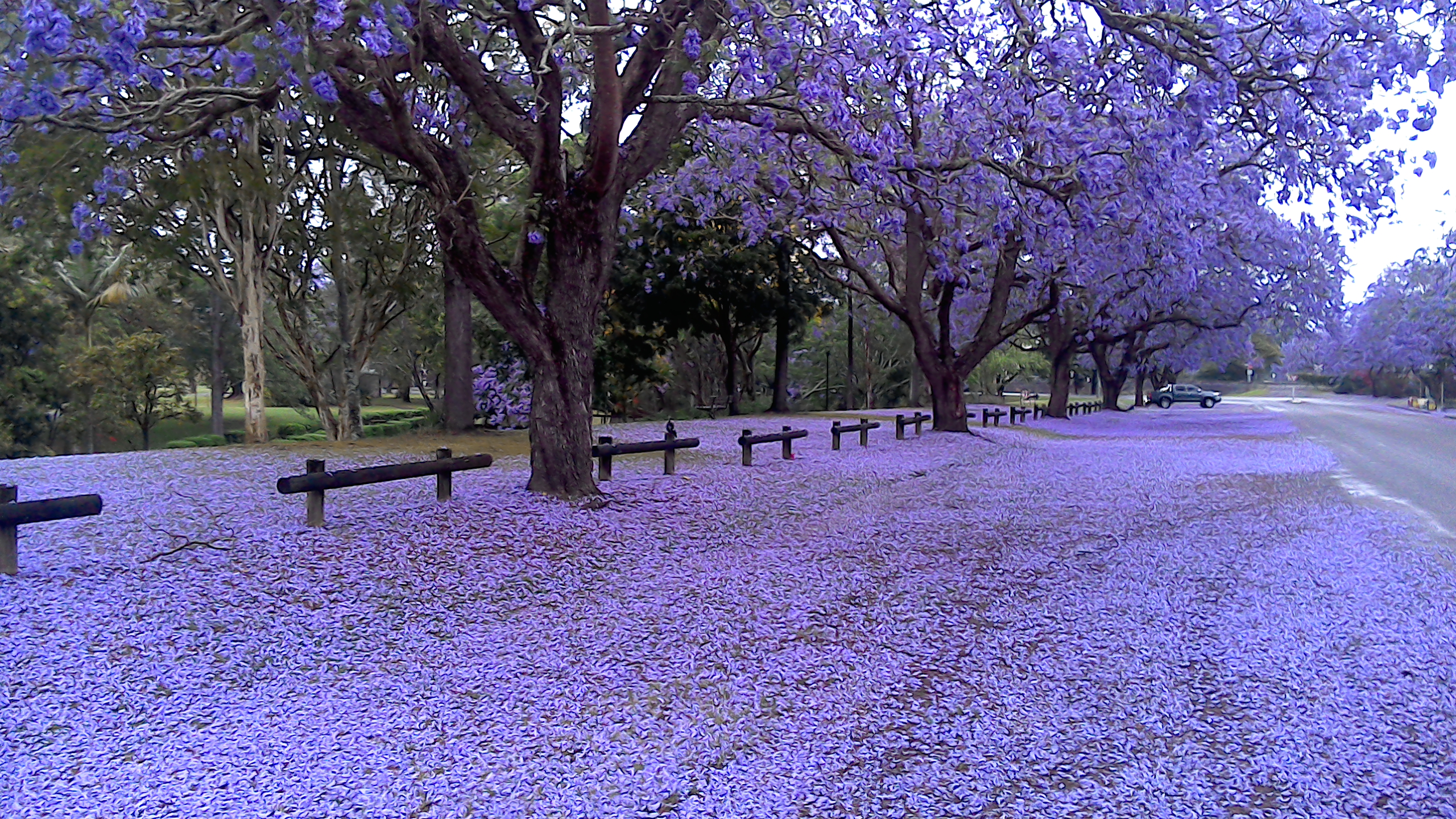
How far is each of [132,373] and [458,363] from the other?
1622cm

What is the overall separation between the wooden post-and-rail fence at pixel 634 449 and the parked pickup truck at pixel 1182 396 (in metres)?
55.7


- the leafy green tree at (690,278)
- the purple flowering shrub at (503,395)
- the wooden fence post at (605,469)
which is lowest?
the wooden fence post at (605,469)

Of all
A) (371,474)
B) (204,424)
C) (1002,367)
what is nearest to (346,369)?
(371,474)

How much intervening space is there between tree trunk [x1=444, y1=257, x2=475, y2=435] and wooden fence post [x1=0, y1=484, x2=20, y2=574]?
1260cm

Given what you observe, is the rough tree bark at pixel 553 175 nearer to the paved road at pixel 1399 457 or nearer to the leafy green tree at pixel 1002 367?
the paved road at pixel 1399 457

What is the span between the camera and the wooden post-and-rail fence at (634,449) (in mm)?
10734

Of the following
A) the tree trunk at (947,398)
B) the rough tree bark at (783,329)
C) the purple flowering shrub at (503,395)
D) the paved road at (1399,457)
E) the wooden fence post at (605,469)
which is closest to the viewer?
the wooden fence post at (605,469)

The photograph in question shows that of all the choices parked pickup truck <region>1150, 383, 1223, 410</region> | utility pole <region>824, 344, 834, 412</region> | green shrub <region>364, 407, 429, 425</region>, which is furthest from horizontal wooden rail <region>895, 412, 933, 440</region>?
parked pickup truck <region>1150, 383, 1223, 410</region>

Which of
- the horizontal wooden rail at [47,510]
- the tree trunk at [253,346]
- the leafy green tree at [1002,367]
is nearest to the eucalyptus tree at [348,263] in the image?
the tree trunk at [253,346]

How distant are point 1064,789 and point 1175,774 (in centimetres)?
51

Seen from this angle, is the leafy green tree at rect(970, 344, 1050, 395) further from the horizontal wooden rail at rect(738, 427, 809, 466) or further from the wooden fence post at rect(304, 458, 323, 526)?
the wooden fence post at rect(304, 458, 323, 526)

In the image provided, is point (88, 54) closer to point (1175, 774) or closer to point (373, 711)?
point (373, 711)

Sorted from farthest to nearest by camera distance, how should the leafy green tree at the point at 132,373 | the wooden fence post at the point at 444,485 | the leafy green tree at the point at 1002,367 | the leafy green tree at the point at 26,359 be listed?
the leafy green tree at the point at 1002,367, the leafy green tree at the point at 132,373, the leafy green tree at the point at 26,359, the wooden fence post at the point at 444,485

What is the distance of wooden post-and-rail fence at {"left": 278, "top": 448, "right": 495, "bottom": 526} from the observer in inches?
291
